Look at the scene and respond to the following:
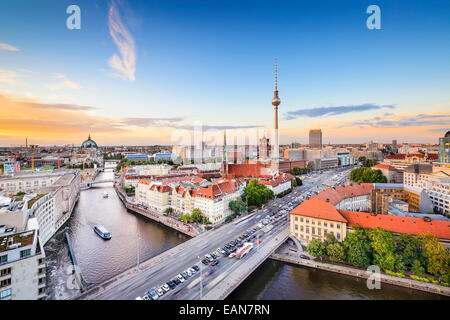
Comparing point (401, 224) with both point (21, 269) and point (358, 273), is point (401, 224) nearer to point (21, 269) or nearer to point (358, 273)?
point (358, 273)

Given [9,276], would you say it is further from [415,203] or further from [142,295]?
[415,203]

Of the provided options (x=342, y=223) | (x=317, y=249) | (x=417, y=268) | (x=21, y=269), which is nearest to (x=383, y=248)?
(x=417, y=268)

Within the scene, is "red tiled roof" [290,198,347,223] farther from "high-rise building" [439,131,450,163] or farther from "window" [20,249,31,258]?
"high-rise building" [439,131,450,163]

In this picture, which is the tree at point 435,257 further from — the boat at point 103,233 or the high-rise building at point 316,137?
the high-rise building at point 316,137

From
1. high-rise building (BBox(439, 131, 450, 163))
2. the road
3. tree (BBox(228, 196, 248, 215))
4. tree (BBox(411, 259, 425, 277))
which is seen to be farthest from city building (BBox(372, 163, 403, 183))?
tree (BBox(411, 259, 425, 277))
